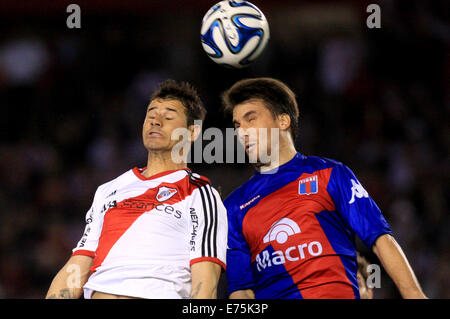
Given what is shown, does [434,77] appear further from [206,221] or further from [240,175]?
[206,221]

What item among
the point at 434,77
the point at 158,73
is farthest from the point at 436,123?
the point at 158,73

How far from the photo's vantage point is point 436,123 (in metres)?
8.09

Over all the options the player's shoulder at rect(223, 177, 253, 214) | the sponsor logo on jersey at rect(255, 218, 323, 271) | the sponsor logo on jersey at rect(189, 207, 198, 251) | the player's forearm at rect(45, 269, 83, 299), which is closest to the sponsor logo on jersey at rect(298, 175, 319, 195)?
the sponsor logo on jersey at rect(255, 218, 323, 271)

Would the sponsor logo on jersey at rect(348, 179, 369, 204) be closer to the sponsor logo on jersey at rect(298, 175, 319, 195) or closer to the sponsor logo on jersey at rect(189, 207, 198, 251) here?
the sponsor logo on jersey at rect(298, 175, 319, 195)

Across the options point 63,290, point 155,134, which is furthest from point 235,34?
point 63,290

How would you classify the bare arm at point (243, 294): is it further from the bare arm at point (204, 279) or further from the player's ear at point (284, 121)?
the player's ear at point (284, 121)

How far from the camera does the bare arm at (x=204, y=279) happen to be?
11.4 ft

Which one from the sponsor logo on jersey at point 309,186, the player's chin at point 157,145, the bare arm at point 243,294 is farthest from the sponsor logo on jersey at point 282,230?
the player's chin at point 157,145

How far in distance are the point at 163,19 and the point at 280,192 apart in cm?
670

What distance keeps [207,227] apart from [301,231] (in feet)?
1.98

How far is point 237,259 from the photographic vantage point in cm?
414

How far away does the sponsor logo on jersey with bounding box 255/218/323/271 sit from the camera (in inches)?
151

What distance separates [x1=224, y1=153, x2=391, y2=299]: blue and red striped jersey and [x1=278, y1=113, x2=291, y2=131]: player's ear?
257mm

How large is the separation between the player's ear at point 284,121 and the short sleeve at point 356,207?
0.52 m
